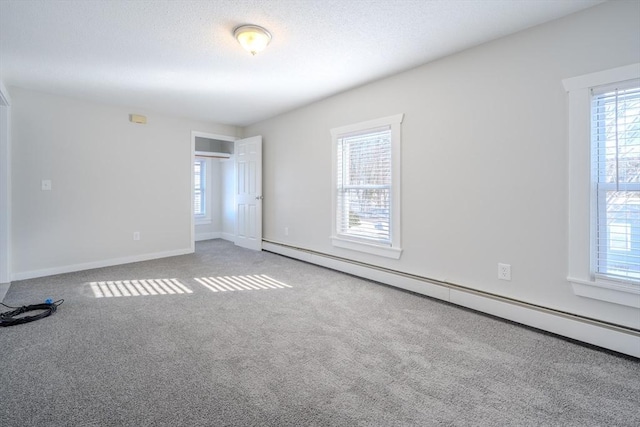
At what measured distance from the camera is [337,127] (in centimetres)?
426

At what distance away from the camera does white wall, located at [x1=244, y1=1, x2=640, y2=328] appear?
230cm

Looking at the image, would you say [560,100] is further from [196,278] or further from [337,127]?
[196,278]

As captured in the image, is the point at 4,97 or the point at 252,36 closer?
the point at 252,36

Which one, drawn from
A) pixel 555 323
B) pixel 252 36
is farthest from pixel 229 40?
pixel 555 323

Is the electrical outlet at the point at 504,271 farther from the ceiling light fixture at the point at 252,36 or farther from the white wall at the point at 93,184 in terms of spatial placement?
the white wall at the point at 93,184

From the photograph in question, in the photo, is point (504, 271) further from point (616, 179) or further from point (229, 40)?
point (229, 40)

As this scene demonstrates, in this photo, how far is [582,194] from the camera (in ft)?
7.43

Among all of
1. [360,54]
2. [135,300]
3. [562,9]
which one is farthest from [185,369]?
[562,9]

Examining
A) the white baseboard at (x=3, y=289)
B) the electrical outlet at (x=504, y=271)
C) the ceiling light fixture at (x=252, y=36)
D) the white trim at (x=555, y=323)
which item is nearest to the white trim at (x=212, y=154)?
the white baseboard at (x=3, y=289)

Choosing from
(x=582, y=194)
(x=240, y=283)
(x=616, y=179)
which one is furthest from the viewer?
(x=240, y=283)

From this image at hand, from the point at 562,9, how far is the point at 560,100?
640 mm

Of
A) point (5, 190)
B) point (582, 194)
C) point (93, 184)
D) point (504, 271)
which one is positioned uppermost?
point (93, 184)

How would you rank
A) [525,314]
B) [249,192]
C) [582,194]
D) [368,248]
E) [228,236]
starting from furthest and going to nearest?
[228,236] → [249,192] → [368,248] → [525,314] → [582,194]

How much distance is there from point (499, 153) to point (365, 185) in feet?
5.20
